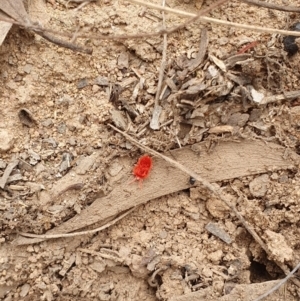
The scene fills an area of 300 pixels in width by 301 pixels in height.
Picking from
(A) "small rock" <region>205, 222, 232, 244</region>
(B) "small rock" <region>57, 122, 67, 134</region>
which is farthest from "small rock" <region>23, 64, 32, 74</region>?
(A) "small rock" <region>205, 222, 232, 244</region>

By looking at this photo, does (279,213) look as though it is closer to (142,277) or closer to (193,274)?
(193,274)

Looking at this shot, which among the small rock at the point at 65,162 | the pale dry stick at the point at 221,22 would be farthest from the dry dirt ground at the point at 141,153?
the pale dry stick at the point at 221,22

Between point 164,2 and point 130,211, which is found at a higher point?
point 164,2

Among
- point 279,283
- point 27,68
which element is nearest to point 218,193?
point 279,283

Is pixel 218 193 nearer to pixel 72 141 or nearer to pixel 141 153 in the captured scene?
pixel 141 153

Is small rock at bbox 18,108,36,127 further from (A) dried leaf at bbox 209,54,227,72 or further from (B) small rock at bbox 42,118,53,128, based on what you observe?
(A) dried leaf at bbox 209,54,227,72

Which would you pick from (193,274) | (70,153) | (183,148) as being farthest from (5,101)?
(193,274)
